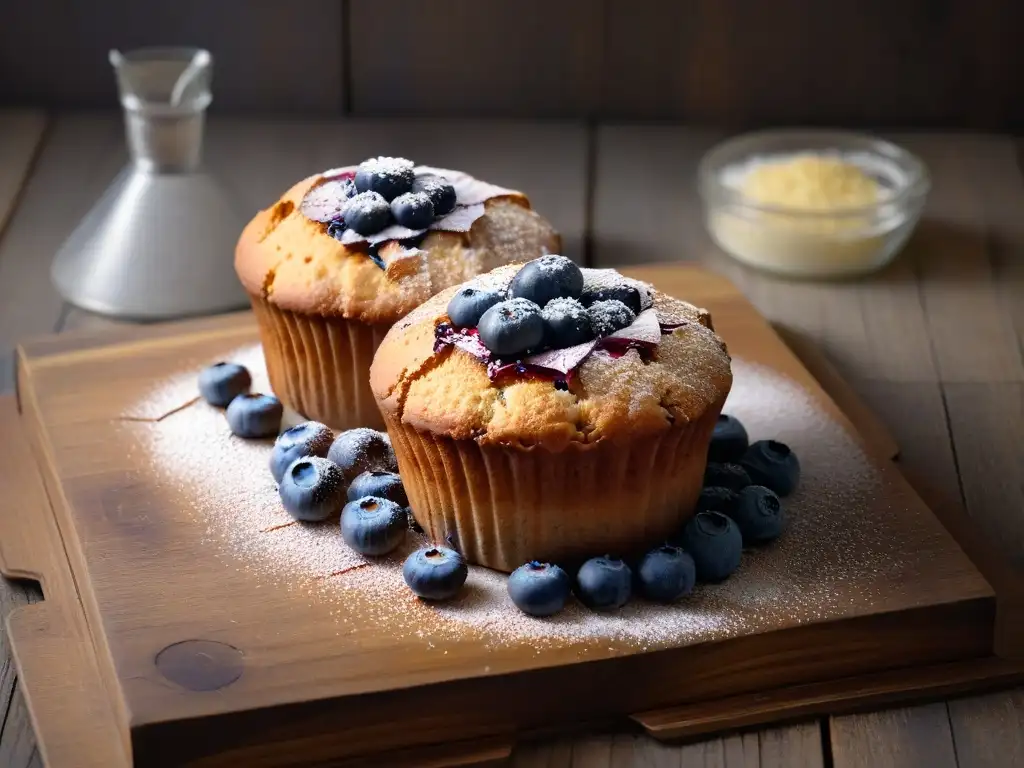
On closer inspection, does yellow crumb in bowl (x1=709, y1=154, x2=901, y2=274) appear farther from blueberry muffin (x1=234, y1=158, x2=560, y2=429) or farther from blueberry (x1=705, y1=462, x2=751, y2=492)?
blueberry (x1=705, y1=462, x2=751, y2=492)

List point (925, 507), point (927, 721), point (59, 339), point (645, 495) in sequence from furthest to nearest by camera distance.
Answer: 1. point (59, 339)
2. point (925, 507)
3. point (645, 495)
4. point (927, 721)

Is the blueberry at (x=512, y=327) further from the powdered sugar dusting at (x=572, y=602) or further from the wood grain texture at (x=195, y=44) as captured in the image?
the wood grain texture at (x=195, y=44)

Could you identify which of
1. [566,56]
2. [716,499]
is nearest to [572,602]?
[716,499]

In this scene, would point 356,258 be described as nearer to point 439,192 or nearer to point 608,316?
point 439,192

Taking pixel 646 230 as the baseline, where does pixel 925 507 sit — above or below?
above

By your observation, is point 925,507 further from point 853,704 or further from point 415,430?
point 415,430

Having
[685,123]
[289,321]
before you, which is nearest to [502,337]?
[289,321]

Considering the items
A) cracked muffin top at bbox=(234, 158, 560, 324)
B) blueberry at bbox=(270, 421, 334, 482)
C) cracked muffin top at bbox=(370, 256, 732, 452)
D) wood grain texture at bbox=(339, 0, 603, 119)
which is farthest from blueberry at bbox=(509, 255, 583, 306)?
wood grain texture at bbox=(339, 0, 603, 119)
